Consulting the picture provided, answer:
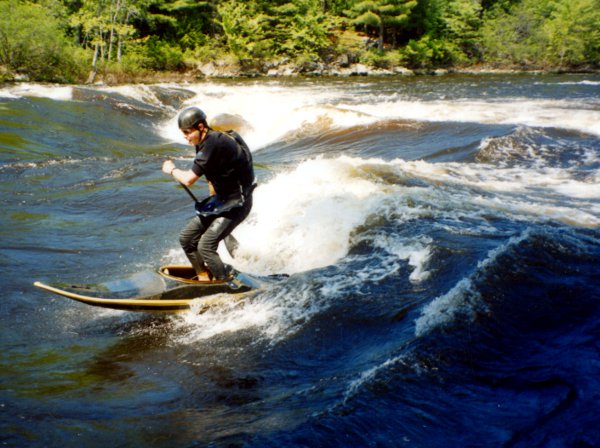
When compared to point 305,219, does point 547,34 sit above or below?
above

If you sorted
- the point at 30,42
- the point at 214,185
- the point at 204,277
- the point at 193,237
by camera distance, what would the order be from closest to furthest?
the point at 214,185 < the point at 193,237 < the point at 204,277 < the point at 30,42

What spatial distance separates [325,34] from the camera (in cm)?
4881

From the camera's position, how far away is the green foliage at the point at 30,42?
26.7 meters

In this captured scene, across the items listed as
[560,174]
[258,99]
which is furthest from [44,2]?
[560,174]

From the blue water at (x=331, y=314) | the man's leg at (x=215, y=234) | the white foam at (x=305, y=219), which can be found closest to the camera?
the blue water at (x=331, y=314)

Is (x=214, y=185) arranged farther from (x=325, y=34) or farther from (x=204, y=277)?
(x=325, y=34)

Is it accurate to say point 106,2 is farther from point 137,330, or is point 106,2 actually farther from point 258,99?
point 137,330

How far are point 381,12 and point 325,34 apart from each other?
6.26 meters

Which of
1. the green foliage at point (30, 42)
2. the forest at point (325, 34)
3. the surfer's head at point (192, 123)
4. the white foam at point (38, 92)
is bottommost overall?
the surfer's head at point (192, 123)

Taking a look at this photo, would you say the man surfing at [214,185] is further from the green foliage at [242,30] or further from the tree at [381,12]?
the tree at [381,12]

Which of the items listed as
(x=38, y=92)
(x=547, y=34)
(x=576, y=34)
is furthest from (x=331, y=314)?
(x=547, y=34)

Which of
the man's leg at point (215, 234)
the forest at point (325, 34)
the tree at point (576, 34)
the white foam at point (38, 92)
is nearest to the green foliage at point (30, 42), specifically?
the white foam at point (38, 92)

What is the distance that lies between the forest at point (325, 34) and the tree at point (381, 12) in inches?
3.8

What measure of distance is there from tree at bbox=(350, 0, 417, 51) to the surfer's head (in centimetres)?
4737
